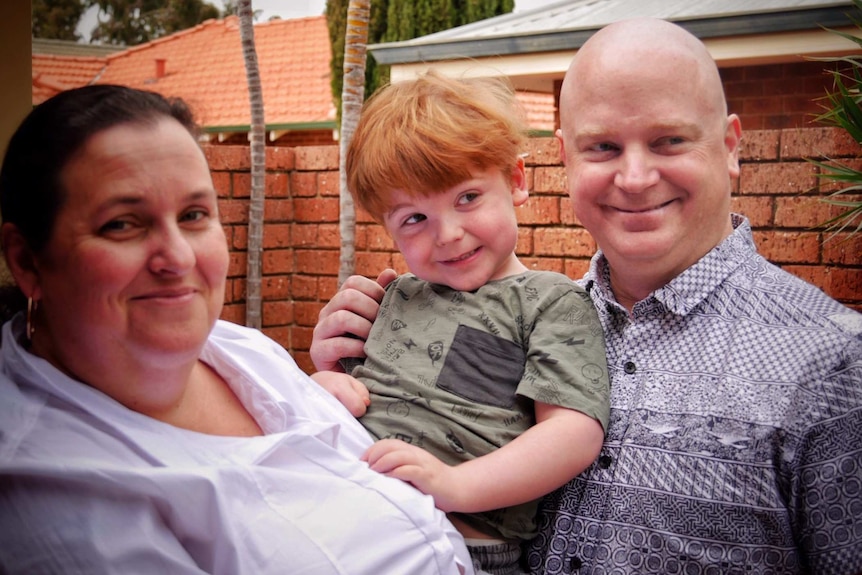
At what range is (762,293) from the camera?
1.37 m

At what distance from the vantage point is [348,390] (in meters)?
1.38

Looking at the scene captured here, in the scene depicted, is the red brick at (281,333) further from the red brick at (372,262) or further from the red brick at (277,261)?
the red brick at (372,262)

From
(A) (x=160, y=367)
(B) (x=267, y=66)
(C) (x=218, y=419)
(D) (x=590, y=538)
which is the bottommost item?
(D) (x=590, y=538)

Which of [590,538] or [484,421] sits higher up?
[484,421]

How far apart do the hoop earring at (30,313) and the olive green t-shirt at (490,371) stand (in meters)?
0.59

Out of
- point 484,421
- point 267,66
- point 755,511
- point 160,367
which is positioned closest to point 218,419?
point 160,367

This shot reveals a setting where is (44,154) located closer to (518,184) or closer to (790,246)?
(518,184)

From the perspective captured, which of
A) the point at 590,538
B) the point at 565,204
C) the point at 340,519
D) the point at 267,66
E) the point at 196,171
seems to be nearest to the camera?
the point at 196,171

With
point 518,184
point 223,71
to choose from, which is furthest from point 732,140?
point 223,71

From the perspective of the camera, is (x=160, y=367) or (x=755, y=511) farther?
(x=755, y=511)

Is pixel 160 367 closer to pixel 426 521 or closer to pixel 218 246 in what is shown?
pixel 218 246

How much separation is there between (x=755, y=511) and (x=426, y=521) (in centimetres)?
50

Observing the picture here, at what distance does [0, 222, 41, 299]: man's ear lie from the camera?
80 cm

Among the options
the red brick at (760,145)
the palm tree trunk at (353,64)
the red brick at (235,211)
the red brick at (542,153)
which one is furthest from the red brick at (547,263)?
the red brick at (235,211)
